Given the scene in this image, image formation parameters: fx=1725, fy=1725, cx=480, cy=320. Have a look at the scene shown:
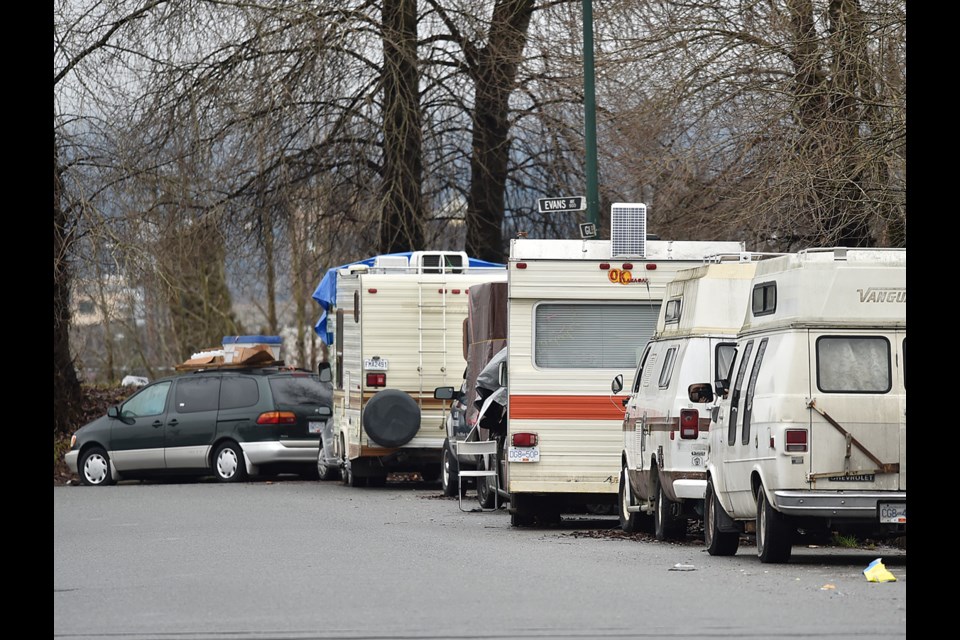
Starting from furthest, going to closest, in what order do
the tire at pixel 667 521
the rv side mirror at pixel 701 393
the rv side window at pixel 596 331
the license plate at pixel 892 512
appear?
the rv side window at pixel 596 331 → the tire at pixel 667 521 → the rv side mirror at pixel 701 393 → the license plate at pixel 892 512

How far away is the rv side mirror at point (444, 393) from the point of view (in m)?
22.0

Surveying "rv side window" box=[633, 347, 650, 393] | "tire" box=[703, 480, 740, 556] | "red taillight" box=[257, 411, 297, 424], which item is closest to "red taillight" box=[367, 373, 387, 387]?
"red taillight" box=[257, 411, 297, 424]

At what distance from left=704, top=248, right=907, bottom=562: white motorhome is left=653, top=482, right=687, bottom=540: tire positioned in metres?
2.13

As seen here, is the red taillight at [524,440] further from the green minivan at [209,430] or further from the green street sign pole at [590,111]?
the green minivan at [209,430]

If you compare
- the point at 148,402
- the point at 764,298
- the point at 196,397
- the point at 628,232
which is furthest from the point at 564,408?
the point at 148,402

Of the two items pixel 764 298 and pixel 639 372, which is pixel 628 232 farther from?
pixel 764 298

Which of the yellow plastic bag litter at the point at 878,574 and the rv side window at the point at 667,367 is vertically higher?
the rv side window at the point at 667,367

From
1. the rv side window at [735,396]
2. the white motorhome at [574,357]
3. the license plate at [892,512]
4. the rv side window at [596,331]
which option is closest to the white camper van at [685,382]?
the rv side window at [735,396]

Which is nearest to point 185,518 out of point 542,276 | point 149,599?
point 542,276

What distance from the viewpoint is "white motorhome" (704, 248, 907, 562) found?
12500 mm

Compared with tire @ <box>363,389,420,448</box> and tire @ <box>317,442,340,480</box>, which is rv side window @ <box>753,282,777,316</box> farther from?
tire @ <box>317,442,340,480</box>

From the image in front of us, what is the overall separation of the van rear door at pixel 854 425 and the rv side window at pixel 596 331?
495 cm

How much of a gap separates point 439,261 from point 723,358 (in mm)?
10274
